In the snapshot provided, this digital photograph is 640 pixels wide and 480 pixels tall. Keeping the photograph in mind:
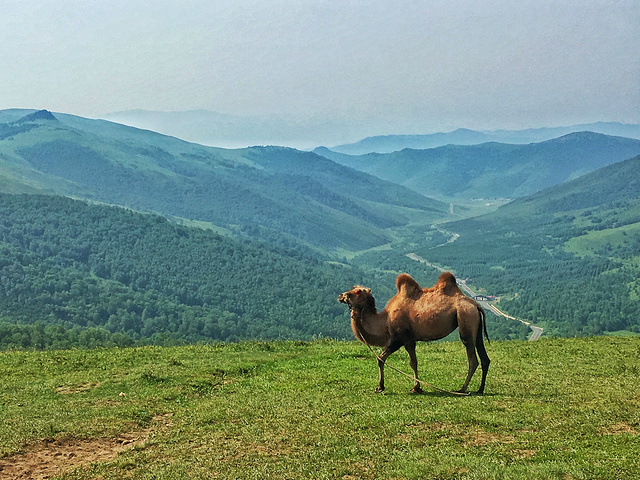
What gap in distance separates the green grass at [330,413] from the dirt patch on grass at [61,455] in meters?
0.36

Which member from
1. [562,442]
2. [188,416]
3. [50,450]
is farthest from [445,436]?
[50,450]

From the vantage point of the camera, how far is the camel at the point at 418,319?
62.8 ft

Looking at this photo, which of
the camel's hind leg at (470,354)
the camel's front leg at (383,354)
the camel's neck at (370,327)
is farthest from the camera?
the camel's neck at (370,327)

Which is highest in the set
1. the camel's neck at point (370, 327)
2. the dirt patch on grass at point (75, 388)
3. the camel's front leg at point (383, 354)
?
the camel's neck at point (370, 327)

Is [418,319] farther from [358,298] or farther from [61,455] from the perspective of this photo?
[61,455]

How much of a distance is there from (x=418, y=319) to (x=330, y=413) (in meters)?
5.05

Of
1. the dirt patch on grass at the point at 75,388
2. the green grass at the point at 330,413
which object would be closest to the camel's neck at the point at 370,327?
the green grass at the point at 330,413

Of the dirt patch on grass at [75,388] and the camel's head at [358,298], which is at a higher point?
the camel's head at [358,298]

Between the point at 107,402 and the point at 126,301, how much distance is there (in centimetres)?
15478

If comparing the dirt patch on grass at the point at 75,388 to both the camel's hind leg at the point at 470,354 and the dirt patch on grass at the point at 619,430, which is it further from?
the dirt patch on grass at the point at 619,430

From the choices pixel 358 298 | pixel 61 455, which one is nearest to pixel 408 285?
pixel 358 298

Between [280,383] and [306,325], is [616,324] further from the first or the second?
[280,383]

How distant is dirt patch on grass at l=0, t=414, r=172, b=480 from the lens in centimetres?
1418

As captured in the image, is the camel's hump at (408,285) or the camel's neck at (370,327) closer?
the camel's hump at (408,285)
